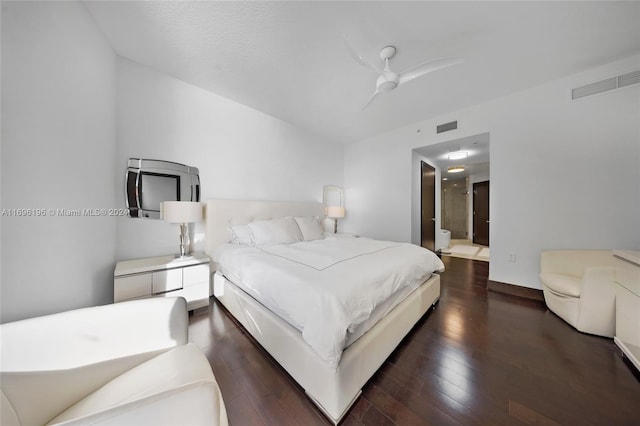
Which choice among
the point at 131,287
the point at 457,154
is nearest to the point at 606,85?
the point at 457,154

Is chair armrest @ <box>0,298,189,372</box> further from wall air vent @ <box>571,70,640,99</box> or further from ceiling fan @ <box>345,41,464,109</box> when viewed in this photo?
wall air vent @ <box>571,70,640,99</box>

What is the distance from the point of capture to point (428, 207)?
14.8ft

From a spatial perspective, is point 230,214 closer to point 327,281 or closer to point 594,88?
point 327,281

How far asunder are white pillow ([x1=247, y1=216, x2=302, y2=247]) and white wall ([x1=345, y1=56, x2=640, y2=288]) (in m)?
2.90

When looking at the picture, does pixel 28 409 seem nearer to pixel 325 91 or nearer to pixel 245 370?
pixel 245 370

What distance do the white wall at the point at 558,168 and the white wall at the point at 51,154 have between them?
4250mm

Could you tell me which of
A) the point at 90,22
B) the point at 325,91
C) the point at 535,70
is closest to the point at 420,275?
the point at 325,91

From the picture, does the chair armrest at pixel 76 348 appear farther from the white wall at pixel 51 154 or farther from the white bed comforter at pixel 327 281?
the white bed comforter at pixel 327 281

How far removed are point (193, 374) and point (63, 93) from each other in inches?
75.5

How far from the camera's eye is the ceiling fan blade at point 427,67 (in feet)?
5.46

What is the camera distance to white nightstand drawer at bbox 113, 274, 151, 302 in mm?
1703

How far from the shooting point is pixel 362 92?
8.68 ft

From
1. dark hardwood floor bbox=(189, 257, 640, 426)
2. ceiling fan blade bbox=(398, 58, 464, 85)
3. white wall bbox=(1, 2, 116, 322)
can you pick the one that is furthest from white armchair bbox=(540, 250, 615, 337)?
white wall bbox=(1, 2, 116, 322)

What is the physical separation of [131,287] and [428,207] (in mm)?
5081
